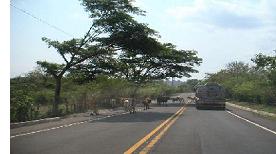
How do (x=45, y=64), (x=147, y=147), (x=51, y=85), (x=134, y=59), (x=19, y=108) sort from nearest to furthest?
(x=147, y=147) → (x=19, y=108) → (x=45, y=64) → (x=51, y=85) → (x=134, y=59)

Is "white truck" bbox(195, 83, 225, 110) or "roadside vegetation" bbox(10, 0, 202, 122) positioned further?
"white truck" bbox(195, 83, 225, 110)

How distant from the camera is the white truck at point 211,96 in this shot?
42.1 metres

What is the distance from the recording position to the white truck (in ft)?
138

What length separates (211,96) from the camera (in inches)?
1654

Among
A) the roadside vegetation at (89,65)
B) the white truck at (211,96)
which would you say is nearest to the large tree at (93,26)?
the roadside vegetation at (89,65)

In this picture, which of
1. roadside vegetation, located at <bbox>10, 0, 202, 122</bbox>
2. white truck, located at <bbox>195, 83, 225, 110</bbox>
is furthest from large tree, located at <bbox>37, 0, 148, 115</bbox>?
white truck, located at <bbox>195, 83, 225, 110</bbox>

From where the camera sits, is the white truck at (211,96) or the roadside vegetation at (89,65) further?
A: the white truck at (211,96)

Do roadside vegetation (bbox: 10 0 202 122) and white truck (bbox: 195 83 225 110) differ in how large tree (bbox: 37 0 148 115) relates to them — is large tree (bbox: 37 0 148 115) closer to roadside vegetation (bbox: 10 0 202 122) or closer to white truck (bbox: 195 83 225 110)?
roadside vegetation (bbox: 10 0 202 122)

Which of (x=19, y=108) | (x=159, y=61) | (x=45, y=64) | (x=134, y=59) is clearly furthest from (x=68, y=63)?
(x=159, y=61)

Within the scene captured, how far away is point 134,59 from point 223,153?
4688 centimetres

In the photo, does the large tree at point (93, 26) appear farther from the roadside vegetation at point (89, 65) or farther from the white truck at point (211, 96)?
the white truck at point (211, 96)

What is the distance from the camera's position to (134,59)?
58.0m

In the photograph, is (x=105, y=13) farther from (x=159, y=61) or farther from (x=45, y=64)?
(x=159, y=61)

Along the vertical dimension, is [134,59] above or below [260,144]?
above
